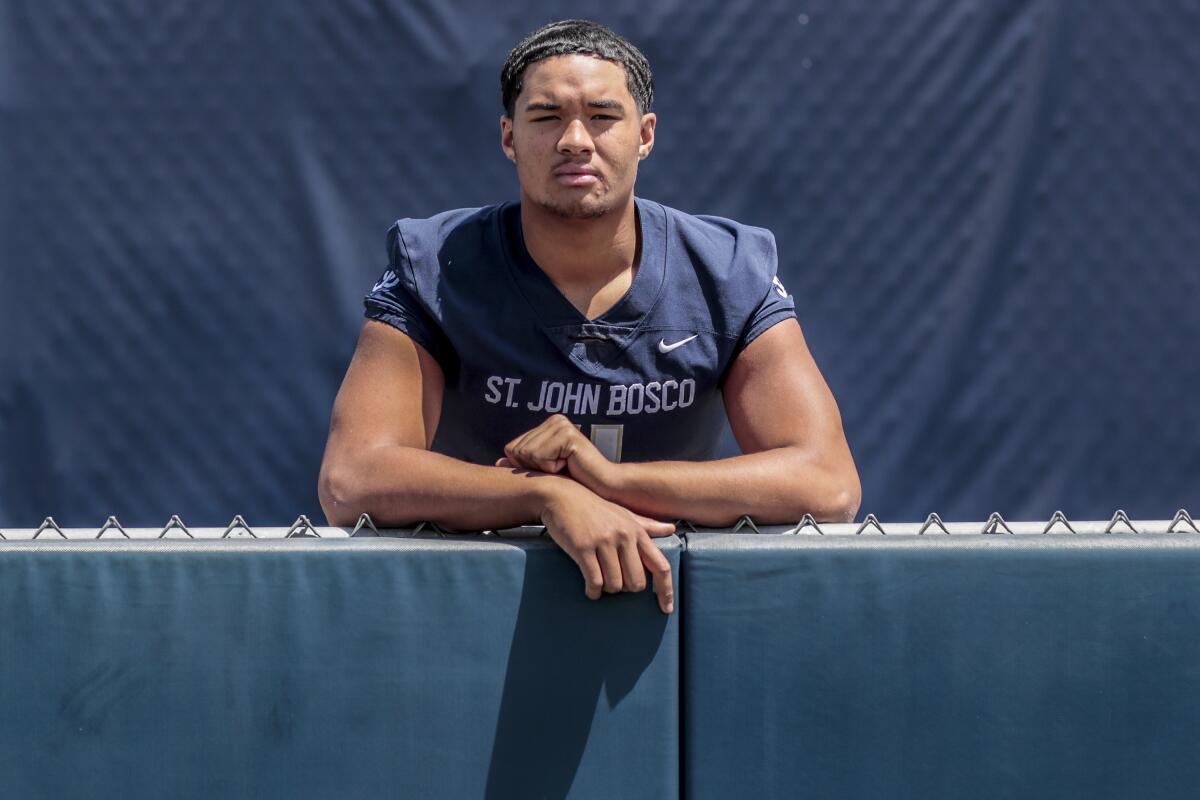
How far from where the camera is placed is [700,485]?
159cm

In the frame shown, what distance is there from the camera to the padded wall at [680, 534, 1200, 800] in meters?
1.35

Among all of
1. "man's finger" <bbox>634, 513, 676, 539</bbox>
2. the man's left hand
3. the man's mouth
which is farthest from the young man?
"man's finger" <bbox>634, 513, 676, 539</bbox>

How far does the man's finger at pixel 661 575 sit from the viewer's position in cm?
136

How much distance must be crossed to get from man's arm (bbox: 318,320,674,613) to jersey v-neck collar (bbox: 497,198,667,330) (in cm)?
19

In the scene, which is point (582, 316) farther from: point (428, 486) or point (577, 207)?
point (428, 486)

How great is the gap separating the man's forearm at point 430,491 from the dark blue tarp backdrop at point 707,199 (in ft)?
4.66

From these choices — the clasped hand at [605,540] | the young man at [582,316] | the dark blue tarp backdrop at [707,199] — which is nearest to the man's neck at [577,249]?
the young man at [582,316]

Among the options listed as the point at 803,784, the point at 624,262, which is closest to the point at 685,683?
the point at 803,784

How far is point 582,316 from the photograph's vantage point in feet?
6.74

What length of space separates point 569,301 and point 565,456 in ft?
1.68

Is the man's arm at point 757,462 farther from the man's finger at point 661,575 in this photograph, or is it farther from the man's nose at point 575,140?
the man's nose at point 575,140

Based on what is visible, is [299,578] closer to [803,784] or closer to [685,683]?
[685,683]

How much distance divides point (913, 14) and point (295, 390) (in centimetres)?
168

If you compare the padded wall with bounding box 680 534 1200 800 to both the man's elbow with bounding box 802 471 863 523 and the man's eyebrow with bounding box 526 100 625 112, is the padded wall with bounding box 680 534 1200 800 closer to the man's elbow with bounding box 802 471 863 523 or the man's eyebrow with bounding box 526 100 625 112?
the man's elbow with bounding box 802 471 863 523
